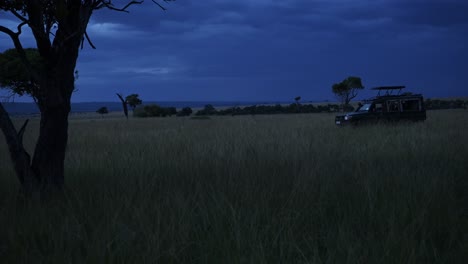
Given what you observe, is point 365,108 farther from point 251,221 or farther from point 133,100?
point 133,100

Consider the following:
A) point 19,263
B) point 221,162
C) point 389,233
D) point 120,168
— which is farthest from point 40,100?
point 389,233

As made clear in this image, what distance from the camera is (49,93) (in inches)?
201

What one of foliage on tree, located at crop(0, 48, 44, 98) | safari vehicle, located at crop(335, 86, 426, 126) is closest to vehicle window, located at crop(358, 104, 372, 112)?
safari vehicle, located at crop(335, 86, 426, 126)

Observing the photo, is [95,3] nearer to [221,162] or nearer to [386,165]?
[221,162]

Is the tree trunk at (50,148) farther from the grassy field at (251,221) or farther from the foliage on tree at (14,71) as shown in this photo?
the foliage on tree at (14,71)

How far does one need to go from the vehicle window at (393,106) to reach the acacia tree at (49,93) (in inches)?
739

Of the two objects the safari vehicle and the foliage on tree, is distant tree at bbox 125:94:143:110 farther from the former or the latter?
the safari vehicle

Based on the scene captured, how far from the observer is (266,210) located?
13.4 feet

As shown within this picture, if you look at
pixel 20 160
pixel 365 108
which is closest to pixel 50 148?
pixel 20 160

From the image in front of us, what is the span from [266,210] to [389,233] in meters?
1.24

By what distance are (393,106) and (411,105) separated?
1.37 meters

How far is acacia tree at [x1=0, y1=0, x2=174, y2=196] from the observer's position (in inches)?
198

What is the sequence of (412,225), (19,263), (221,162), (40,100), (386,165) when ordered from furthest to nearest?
1. (221,162)
2. (386,165)
3. (40,100)
4. (412,225)
5. (19,263)

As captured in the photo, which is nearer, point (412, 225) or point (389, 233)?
point (389, 233)
